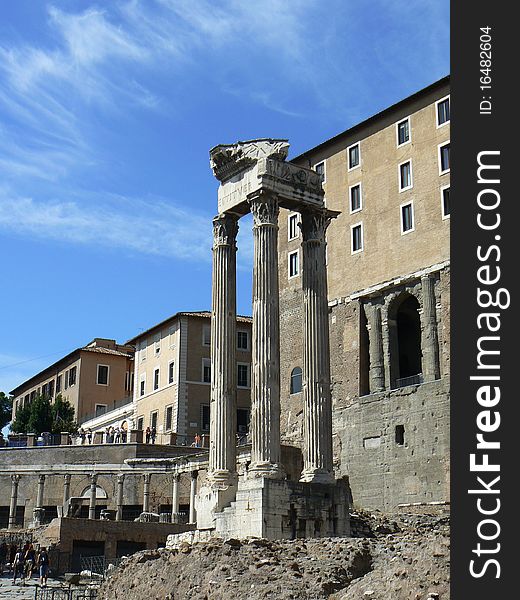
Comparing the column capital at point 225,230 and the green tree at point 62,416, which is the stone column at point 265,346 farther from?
the green tree at point 62,416

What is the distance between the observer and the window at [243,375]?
54.7 m

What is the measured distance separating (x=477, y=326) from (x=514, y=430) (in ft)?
3.64

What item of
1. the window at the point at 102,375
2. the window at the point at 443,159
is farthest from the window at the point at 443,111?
the window at the point at 102,375

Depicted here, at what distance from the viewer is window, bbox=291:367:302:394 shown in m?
45.5

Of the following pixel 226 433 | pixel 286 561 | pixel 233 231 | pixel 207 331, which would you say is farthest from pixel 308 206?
pixel 207 331

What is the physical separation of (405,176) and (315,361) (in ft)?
57.7

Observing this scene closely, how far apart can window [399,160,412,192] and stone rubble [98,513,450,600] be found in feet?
70.4

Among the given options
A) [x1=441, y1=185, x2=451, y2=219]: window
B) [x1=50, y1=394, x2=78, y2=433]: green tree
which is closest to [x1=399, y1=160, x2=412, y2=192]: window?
[x1=441, y1=185, x2=451, y2=219]: window

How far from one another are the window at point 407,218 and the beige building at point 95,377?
29.3m

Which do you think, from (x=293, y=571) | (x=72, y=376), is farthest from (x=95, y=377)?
(x=293, y=571)

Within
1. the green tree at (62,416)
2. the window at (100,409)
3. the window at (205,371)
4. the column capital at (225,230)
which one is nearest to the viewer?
the column capital at (225,230)

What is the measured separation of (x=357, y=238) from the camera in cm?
4325

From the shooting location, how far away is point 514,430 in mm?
9336

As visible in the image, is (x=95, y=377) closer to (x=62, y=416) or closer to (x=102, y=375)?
(x=102, y=375)
